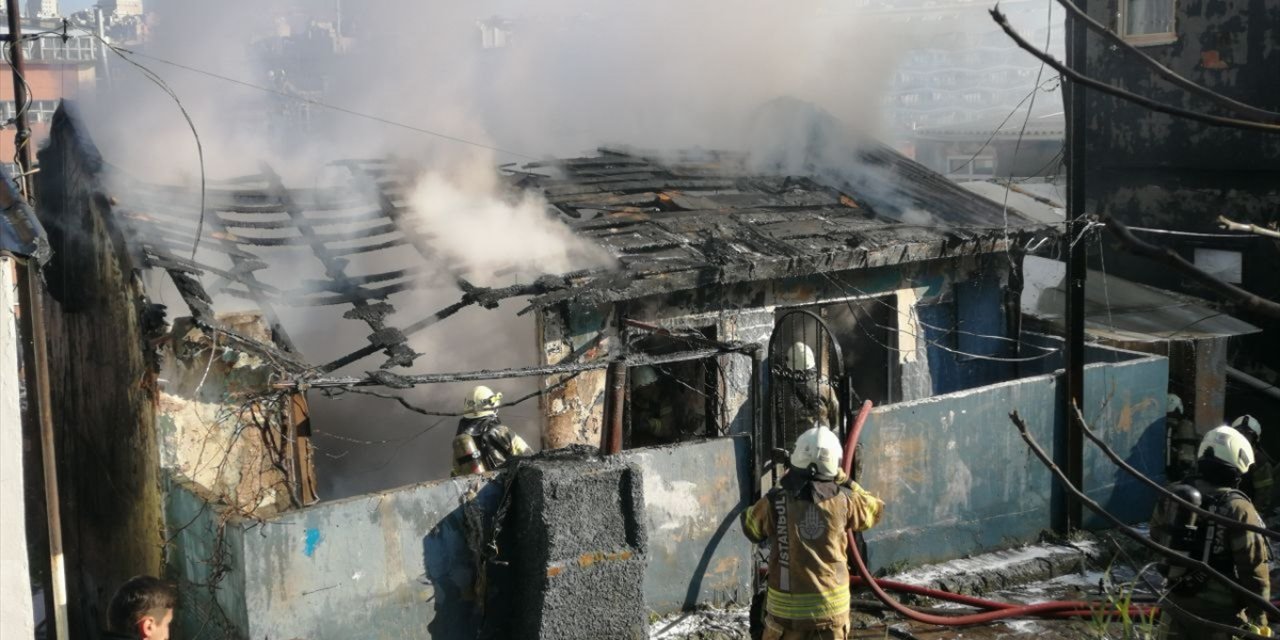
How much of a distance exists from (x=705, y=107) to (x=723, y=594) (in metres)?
9.33

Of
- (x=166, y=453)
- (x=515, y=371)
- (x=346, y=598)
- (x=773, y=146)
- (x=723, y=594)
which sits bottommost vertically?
(x=723, y=594)

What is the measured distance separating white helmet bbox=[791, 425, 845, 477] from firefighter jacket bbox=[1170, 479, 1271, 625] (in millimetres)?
1957

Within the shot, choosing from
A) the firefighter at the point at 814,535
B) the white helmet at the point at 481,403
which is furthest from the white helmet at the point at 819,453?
the white helmet at the point at 481,403

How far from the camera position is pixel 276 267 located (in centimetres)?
1041

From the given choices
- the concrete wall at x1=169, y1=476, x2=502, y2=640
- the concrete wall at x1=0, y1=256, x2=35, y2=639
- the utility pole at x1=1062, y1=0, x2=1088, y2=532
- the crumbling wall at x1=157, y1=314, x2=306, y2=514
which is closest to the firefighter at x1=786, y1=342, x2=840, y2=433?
the utility pole at x1=1062, y1=0, x2=1088, y2=532

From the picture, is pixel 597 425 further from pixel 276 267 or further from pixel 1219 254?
pixel 1219 254

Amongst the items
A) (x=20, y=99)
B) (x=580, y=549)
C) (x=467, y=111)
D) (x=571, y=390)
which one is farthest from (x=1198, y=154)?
(x=20, y=99)

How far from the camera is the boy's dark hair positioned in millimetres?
4844

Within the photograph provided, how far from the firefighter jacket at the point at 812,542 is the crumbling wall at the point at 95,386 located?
448 cm

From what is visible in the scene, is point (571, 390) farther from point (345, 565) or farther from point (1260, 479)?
point (1260, 479)

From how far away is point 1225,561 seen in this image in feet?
22.1

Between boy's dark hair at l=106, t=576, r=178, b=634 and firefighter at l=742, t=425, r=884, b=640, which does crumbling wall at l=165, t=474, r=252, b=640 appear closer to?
boy's dark hair at l=106, t=576, r=178, b=634

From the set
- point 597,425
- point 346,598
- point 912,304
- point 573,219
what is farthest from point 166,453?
point 912,304

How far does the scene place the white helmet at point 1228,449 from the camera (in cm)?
690
